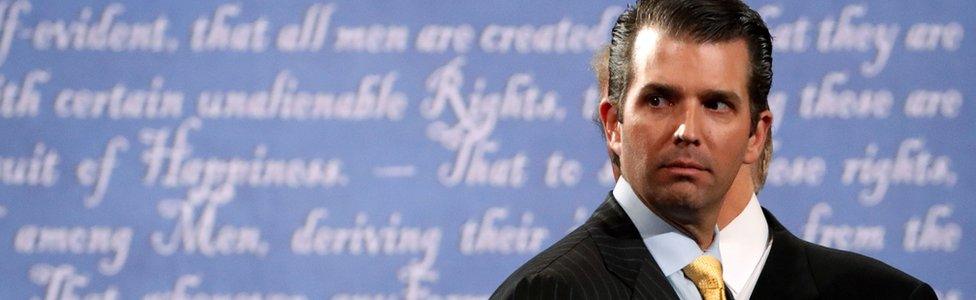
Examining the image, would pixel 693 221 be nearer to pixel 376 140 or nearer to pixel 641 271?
pixel 641 271

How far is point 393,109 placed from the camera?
2672 millimetres

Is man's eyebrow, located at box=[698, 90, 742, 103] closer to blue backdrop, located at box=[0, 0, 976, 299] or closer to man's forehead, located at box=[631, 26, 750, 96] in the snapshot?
man's forehead, located at box=[631, 26, 750, 96]

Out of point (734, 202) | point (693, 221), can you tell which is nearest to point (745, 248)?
point (734, 202)

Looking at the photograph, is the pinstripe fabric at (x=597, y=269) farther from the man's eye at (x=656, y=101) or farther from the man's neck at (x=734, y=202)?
the man's neck at (x=734, y=202)

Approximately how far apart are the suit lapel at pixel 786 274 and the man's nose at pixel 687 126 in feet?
0.61

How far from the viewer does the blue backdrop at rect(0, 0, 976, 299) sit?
262cm

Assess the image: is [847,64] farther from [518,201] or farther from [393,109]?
[393,109]

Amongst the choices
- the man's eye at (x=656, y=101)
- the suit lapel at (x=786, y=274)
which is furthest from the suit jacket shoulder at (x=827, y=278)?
the man's eye at (x=656, y=101)

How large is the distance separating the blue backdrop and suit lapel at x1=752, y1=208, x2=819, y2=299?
4.35ft

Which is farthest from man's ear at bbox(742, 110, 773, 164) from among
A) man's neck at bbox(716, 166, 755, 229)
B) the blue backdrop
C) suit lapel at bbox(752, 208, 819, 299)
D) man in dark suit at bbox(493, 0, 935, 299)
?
the blue backdrop

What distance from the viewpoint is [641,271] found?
1136 millimetres

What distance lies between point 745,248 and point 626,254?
0.91 feet

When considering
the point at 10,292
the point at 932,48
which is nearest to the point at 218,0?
the point at 10,292

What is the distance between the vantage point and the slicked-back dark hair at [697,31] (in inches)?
45.3
